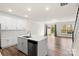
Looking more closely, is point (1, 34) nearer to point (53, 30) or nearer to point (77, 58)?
point (77, 58)

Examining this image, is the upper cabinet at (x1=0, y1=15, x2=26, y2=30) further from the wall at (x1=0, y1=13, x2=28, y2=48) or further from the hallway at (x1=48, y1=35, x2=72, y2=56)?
the hallway at (x1=48, y1=35, x2=72, y2=56)

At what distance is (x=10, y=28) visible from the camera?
17.2ft

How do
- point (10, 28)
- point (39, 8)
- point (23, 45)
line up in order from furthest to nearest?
point (10, 28)
point (39, 8)
point (23, 45)

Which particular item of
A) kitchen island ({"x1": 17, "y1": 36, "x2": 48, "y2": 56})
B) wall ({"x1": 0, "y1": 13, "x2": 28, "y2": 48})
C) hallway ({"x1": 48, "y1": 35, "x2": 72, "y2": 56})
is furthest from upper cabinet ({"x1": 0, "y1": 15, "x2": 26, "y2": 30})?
hallway ({"x1": 48, "y1": 35, "x2": 72, "y2": 56})

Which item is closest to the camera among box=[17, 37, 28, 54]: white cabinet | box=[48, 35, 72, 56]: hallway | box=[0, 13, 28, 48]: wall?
box=[17, 37, 28, 54]: white cabinet

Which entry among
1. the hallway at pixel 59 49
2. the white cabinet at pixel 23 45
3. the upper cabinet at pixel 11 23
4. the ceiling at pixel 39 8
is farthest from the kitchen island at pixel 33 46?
the upper cabinet at pixel 11 23

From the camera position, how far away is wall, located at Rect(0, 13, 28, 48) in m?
4.68

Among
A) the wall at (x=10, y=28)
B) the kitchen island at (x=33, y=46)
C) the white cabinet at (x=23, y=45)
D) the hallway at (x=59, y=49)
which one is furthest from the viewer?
the wall at (x=10, y=28)

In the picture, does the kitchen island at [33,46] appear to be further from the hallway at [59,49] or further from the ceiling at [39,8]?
the ceiling at [39,8]

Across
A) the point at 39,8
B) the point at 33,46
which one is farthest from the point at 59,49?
the point at 39,8

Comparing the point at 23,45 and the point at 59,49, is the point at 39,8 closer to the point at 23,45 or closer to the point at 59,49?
the point at 23,45

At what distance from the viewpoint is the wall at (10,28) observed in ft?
15.4

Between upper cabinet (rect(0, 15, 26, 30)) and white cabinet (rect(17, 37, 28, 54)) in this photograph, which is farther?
upper cabinet (rect(0, 15, 26, 30))

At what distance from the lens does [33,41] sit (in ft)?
9.99
